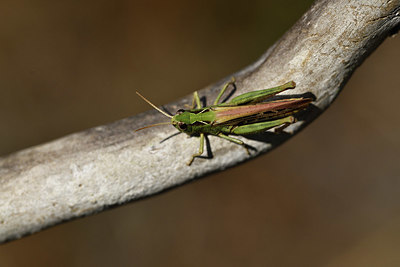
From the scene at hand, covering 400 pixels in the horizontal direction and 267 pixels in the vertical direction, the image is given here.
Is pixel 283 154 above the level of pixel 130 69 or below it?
below

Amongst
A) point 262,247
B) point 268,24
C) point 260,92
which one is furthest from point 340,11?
point 262,247

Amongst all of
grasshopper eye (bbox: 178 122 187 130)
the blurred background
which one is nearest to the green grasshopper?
grasshopper eye (bbox: 178 122 187 130)

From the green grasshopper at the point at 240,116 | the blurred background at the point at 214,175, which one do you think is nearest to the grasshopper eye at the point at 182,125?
the green grasshopper at the point at 240,116

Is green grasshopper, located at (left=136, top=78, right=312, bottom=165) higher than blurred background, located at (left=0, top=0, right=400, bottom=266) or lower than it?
lower

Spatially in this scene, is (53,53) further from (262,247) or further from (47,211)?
(262,247)

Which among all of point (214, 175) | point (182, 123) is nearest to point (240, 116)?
point (182, 123)

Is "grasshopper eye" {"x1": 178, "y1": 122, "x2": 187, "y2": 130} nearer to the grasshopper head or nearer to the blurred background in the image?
the grasshopper head

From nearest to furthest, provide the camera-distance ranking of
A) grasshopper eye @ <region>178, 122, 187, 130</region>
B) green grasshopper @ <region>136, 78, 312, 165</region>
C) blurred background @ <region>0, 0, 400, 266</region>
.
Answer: green grasshopper @ <region>136, 78, 312, 165</region> → grasshopper eye @ <region>178, 122, 187, 130</region> → blurred background @ <region>0, 0, 400, 266</region>
